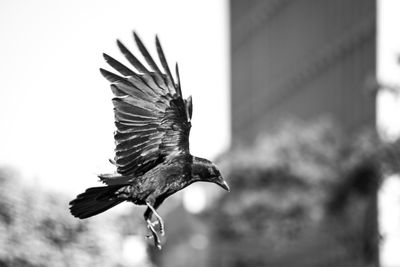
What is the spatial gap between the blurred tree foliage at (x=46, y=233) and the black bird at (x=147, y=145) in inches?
398

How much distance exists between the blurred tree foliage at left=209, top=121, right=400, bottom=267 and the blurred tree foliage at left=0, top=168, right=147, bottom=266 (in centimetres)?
1452

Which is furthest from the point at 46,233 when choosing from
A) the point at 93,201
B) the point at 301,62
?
the point at 301,62

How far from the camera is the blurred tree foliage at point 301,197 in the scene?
3212 centimetres

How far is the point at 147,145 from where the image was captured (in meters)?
6.74

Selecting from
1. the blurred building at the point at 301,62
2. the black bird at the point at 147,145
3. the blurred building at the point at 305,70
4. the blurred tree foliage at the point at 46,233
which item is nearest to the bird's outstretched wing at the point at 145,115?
the black bird at the point at 147,145

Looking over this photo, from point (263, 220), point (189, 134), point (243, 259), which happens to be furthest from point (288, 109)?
point (189, 134)

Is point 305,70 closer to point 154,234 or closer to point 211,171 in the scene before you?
point 211,171

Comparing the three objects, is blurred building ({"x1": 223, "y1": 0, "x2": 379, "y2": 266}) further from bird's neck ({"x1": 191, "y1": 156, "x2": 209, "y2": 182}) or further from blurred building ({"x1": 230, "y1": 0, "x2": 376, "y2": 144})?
bird's neck ({"x1": 191, "y1": 156, "x2": 209, "y2": 182})

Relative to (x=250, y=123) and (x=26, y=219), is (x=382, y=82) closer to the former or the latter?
(x=26, y=219)

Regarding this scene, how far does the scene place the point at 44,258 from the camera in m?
16.6

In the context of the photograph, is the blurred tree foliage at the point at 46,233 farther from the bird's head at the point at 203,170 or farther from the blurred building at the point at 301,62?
the blurred building at the point at 301,62

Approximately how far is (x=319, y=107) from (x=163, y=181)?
146 ft

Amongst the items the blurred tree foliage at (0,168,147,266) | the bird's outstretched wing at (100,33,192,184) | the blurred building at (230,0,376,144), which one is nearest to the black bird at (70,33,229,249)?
the bird's outstretched wing at (100,33,192,184)

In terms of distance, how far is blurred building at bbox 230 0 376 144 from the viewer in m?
44.3
